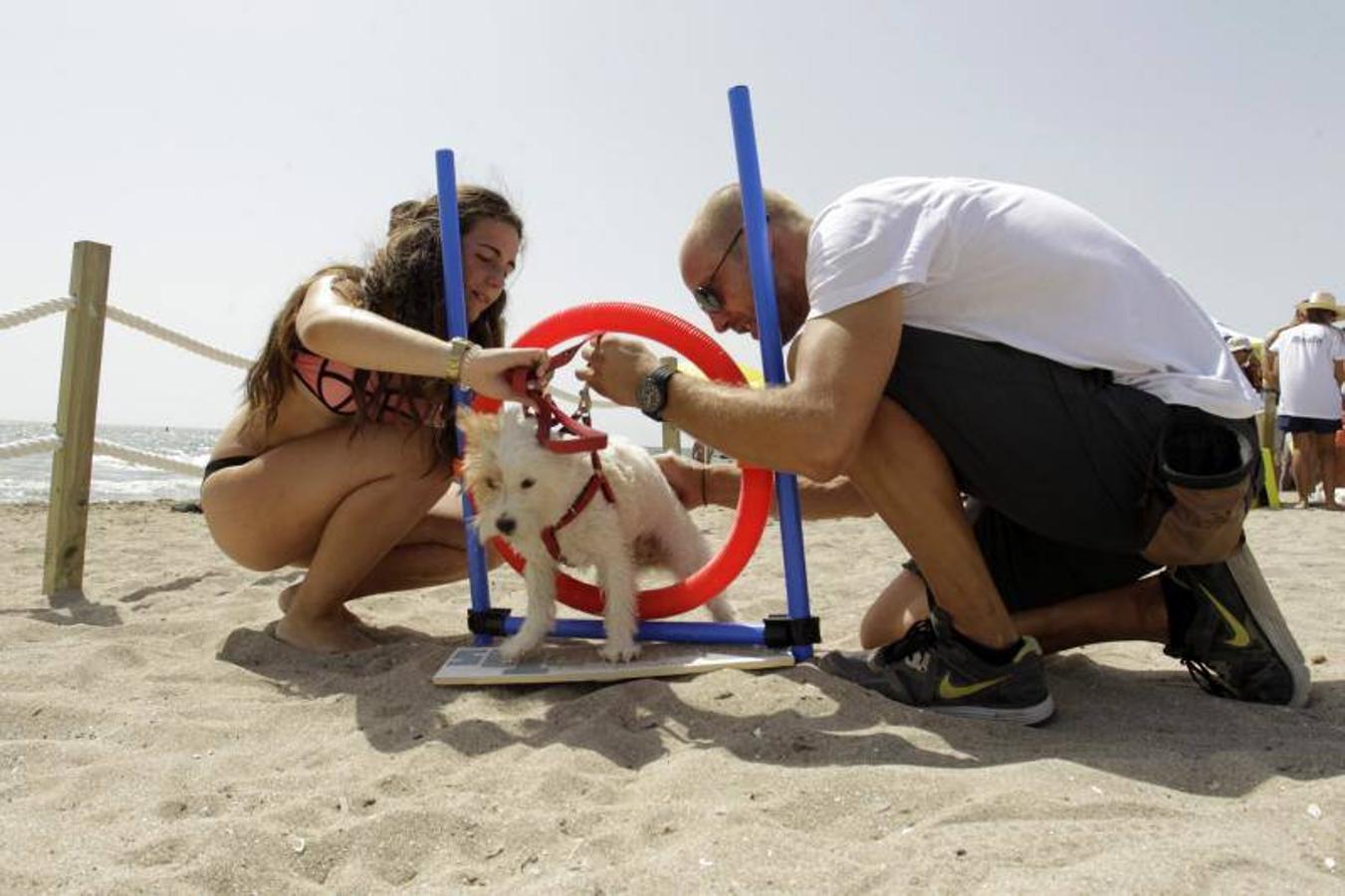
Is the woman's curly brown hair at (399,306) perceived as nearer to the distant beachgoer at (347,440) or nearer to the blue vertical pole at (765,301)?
the distant beachgoer at (347,440)

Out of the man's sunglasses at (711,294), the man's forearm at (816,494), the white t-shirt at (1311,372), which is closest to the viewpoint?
the man's sunglasses at (711,294)

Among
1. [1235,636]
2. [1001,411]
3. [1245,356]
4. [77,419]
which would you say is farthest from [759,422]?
[1245,356]

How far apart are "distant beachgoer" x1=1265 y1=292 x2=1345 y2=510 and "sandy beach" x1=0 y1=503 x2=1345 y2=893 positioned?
654 centimetres

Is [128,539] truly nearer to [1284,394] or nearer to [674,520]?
[674,520]

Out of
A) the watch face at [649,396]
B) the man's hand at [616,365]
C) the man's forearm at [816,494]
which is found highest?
the man's hand at [616,365]

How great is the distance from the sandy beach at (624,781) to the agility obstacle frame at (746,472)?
0.20 meters

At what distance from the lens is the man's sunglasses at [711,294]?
9.64 feet

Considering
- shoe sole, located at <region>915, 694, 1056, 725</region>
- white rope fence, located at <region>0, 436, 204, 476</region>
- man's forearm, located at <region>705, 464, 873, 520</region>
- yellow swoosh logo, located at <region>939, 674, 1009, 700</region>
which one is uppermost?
white rope fence, located at <region>0, 436, 204, 476</region>

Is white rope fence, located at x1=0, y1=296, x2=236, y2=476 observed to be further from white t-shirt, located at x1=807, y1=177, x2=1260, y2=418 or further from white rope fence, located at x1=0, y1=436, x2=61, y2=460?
white t-shirt, located at x1=807, y1=177, x2=1260, y2=418

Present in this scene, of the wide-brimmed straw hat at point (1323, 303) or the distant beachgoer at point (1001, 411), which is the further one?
the wide-brimmed straw hat at point (1323, 303)

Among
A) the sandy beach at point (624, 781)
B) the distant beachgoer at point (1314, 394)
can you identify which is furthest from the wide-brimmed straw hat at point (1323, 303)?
the sandy beach at point (624, 781)

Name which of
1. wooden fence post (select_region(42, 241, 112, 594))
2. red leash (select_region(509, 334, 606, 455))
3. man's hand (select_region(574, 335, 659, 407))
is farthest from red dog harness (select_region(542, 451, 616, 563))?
wooden fence post (select_region(42, 241, 112, 594))

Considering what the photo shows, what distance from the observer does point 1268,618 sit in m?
2.56

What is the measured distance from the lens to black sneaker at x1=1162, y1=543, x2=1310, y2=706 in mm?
2506
